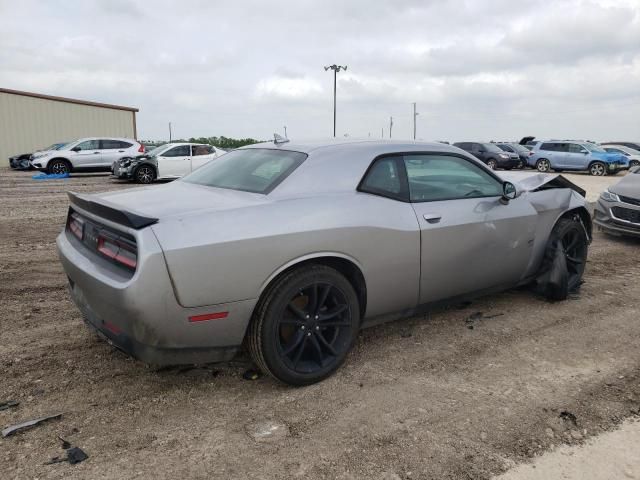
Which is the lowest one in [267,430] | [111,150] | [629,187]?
[267,430]

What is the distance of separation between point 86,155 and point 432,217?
19.4 metres

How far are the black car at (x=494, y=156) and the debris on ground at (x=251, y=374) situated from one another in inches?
955

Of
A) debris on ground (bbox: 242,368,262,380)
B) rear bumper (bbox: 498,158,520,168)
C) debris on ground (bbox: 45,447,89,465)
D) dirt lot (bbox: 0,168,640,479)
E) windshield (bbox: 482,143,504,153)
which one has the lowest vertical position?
debris on ground (bbox: 242,368,262,380)

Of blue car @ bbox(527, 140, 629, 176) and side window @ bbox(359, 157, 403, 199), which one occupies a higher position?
side window @ bbox(359, 157, 403, 199)

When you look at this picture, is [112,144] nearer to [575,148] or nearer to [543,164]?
[543,164]

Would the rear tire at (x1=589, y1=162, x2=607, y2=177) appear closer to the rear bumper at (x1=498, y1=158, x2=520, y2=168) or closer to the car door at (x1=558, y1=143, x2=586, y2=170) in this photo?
the car door at (x1=558, y1=143, x2=586, y2=170)

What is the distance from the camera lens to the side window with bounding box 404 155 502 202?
11.8ft

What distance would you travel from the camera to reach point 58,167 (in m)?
19.7

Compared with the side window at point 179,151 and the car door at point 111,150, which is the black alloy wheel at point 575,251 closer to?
the side window at point 179,151

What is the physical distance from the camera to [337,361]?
124 inches

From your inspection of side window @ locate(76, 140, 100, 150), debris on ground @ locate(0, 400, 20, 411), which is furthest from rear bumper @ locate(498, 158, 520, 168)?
debris on ground @ locate(0, 400, 20, 411)

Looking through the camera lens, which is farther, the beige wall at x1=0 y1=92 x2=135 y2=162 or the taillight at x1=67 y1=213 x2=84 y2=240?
the beige wall at x1=0 y1=92 x2=135 y2=162

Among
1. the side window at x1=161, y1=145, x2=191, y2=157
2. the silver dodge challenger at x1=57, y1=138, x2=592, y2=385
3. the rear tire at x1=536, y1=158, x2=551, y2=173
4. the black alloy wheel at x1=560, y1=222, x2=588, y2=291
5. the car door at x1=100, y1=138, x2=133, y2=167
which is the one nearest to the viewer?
the silver dodge challenger at x1=57, y1=138, x2=592, y2=385

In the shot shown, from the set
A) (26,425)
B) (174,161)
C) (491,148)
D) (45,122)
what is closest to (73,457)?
(26,425)
